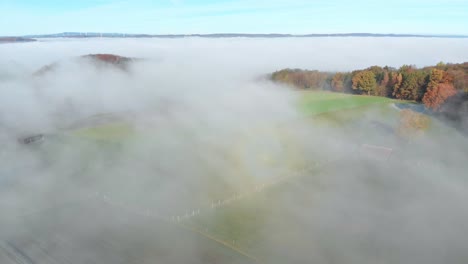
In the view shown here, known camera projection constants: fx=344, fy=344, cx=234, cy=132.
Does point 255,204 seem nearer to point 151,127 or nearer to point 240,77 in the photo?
point 151,127

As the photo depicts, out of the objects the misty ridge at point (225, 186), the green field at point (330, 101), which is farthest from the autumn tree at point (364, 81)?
the misty ridge at point (225, 186)

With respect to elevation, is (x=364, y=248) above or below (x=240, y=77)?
below

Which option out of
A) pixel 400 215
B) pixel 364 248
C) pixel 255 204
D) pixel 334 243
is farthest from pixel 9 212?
pixel 400 215

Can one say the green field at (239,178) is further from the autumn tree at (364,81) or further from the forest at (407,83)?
the autumn tree at (364,81)

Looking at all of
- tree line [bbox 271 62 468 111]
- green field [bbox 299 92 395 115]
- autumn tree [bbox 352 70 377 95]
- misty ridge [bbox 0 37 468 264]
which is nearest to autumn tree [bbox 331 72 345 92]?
tree line [bbox 271 62 468 111]

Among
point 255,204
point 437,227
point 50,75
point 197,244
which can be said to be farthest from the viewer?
point 50,75

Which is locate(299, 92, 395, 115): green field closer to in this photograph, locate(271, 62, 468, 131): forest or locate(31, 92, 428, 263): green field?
locate(271, 62, 468, 131): forest

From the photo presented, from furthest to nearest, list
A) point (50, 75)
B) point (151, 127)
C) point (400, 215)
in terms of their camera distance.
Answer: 1. point (50, 75)
2. point (151, 127)
3. point (400, 215)

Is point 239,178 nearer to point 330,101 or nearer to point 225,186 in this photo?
point 225,186
